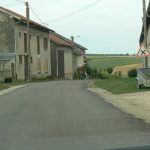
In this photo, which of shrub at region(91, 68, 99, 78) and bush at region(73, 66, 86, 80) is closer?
shrub at region(91, 68, 99, 78)

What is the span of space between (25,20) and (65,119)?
145 feet

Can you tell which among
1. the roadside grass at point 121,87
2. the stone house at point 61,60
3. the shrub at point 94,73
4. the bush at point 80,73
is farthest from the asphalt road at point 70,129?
the bush at point 80,73

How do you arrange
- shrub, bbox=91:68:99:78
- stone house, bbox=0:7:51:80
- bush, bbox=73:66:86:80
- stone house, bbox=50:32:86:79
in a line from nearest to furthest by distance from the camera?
stone house, bbox=0:7:51:80, stone house, bbox=50:32:86:79, shrub, bbox=91:68:99:78, bush, bbox=73:66:86:80

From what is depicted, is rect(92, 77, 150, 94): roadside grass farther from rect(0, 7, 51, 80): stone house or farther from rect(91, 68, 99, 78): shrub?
rect(91, 68, 99, 78): shrub

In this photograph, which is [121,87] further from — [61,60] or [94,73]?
[94,73]

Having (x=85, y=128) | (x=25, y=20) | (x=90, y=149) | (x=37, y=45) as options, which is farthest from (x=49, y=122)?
(x=37, y=45)

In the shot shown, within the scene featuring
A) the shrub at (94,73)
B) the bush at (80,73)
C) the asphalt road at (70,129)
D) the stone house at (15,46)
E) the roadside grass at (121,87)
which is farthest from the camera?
the bush at (80,73)

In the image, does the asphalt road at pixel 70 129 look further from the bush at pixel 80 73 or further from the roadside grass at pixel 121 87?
the bush at pixel 80 73

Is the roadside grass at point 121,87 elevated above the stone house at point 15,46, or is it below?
below

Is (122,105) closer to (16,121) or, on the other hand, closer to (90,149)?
(16,121)

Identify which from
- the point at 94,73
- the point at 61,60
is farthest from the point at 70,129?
the point at 94,73

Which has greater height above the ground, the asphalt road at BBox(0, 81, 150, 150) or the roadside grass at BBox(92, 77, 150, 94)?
the roadside grass at BBox(92, 77, 150, 94)

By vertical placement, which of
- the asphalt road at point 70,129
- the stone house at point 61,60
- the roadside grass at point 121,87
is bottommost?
the asphalt road at point 70,129

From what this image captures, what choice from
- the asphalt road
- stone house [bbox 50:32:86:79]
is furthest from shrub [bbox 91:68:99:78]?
the asphalt road
